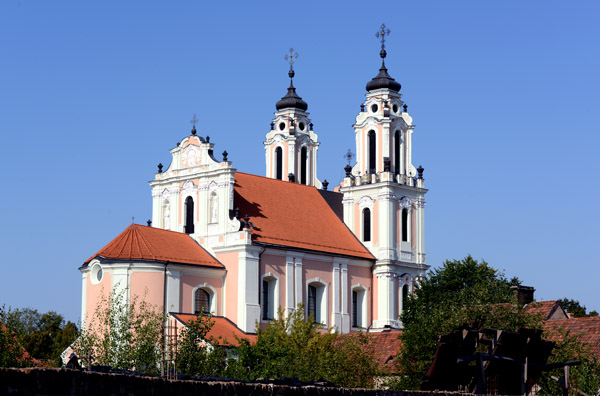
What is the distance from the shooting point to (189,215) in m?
68.5

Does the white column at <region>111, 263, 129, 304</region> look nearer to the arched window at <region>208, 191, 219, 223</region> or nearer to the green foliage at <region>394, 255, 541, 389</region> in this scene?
the arched window at <region>208, 191, 219, 223</region>

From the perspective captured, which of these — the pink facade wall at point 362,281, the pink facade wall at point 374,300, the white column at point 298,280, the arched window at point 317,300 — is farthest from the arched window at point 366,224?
the white column at point 298,280

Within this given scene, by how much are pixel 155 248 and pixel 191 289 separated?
3.24 metres

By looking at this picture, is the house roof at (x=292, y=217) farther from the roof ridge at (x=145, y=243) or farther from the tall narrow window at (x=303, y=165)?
the roof ridge at (x=145, y=243)

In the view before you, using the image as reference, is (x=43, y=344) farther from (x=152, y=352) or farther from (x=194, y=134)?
(x=152, y=352)

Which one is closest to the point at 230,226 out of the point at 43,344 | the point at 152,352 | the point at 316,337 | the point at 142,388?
the point at 316,337

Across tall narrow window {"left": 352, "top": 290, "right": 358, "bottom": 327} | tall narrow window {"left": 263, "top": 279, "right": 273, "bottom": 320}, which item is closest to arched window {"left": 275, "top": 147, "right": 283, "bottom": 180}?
tall narrow window {"left": 352, "top": 290, "right": 358, "bottom": 327}

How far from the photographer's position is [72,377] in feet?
56.9

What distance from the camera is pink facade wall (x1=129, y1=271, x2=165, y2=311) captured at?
202 feet

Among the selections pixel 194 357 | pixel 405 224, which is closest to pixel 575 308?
pixel 405 224

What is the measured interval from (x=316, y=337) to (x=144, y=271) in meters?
10.9

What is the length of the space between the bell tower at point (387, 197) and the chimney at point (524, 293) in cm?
930

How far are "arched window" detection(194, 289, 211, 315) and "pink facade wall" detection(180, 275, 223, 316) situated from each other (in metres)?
0.45

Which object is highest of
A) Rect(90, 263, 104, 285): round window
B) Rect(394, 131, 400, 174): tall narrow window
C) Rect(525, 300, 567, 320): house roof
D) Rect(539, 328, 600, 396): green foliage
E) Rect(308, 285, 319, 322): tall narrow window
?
Rect(394, 131, 400, 174): tall narrow window
